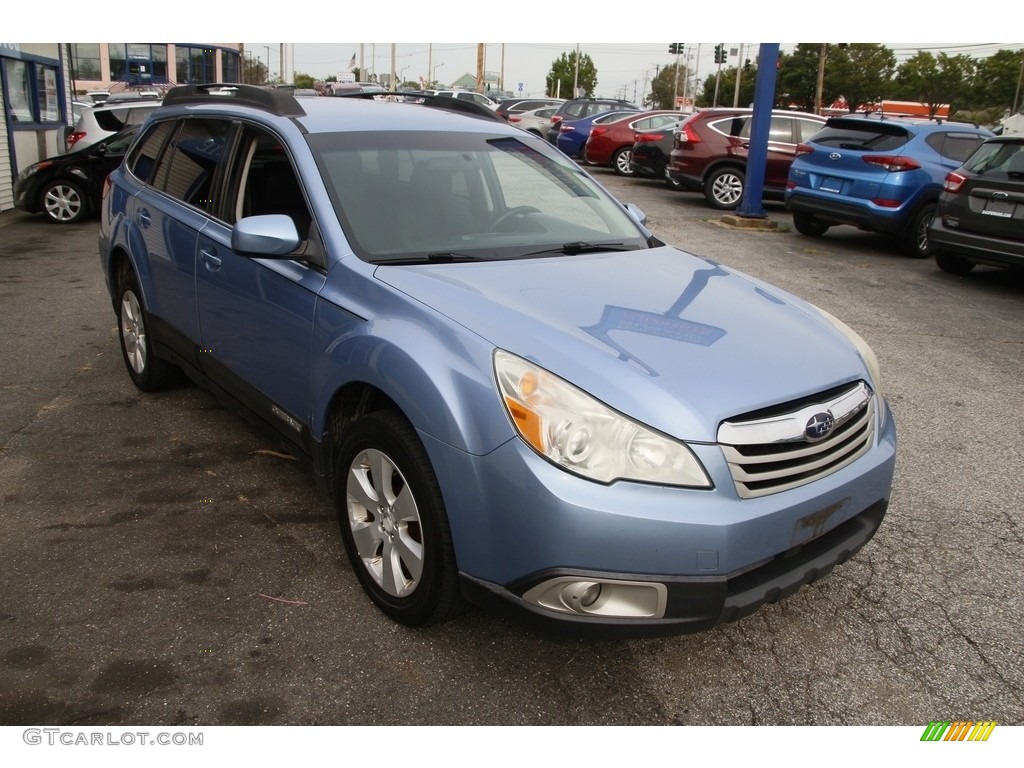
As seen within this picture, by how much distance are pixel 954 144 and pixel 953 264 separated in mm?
2009

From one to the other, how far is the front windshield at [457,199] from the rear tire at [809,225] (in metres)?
9.35

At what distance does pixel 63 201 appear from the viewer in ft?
42.9

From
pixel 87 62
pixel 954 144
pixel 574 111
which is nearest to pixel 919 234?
pixel 954 144

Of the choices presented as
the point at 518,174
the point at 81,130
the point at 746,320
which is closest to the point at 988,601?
the point at 746,320

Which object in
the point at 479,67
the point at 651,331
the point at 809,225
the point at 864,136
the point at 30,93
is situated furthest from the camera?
the point at 479,67

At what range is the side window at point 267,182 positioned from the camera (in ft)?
12.2

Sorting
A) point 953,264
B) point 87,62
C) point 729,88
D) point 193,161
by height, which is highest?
point 729,88

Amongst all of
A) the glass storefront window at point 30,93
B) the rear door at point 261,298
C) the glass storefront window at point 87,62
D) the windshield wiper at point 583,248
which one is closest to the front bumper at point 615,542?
the rear door at point 261,298

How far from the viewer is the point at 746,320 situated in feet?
10.5

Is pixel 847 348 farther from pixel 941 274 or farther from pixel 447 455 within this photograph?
pixel 941 274

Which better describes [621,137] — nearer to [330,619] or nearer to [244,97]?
[244,97]

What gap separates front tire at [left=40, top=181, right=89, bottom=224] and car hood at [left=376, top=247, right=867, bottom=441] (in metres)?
11.6

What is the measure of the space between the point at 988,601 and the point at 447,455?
2200mm

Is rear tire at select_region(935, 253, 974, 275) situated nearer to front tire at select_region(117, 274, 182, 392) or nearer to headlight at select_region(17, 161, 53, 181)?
front tire at select_region(117, 274, 182, 392)
